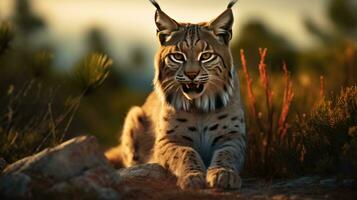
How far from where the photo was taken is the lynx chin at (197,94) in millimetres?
8375

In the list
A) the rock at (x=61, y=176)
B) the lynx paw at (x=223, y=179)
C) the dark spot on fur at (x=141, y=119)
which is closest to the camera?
the rock at (x=61, y=176)

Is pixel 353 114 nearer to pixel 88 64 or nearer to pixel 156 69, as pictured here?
pixel 156 69

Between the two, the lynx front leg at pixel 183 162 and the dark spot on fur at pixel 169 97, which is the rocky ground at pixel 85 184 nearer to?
the lynx front leg at pixel 183 162

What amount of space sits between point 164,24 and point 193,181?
2.07 meters

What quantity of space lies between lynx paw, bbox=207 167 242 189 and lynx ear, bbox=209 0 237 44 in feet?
6.02

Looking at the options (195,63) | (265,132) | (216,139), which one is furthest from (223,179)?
(265,132)

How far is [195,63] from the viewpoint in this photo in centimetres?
830

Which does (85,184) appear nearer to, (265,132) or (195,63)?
(195,63)

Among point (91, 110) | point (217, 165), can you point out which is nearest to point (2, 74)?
point (91, 110)

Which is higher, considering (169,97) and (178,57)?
(178,57)

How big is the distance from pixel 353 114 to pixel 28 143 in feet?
13.1

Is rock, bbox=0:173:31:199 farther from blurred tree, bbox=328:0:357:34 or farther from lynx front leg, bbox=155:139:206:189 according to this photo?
blurred tree, bbox=328:0:357:34

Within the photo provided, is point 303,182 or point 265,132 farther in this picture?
point 265,132

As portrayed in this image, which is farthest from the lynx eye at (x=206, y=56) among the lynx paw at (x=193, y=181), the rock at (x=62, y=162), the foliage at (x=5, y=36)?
the foliage at (x=5, y=36)
